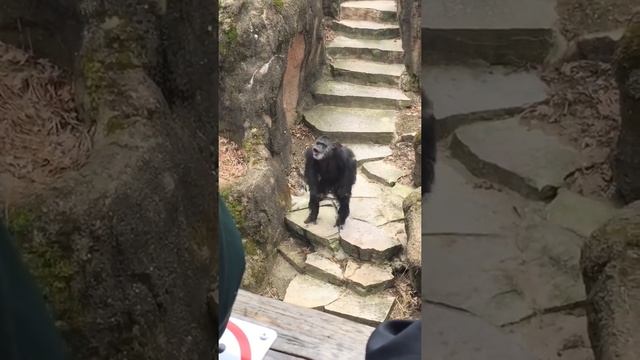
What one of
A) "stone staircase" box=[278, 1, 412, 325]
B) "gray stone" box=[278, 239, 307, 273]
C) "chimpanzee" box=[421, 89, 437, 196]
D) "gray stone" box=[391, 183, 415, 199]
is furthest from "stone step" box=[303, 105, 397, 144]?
"chimpanzee" box=[421, 89, 437, 196]

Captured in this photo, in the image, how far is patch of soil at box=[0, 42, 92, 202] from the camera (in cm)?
42

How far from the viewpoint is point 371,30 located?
416 centimetres

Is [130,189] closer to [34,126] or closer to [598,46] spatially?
[34,126]

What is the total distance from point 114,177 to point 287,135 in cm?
318

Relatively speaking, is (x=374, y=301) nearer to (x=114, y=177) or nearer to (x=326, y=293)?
(x=326, y=293)

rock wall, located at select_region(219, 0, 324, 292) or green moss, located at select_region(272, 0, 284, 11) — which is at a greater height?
green moss, located at select_region(272, 0, 284, 11)

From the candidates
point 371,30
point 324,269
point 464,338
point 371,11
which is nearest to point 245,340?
point 464,338

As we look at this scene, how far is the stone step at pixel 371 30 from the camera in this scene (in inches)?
164

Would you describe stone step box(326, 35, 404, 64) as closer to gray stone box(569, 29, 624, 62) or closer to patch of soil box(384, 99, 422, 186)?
patch of soil box(384, 99, 422, 186)

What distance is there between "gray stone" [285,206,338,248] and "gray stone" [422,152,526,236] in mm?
2923

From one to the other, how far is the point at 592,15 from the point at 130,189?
325 millimetres

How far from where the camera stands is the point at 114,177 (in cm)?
43

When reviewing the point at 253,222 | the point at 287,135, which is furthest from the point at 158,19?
the point at 287,135

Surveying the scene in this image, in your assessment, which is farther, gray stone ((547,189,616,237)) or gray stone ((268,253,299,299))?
gray stone ((268,253,299,299))
